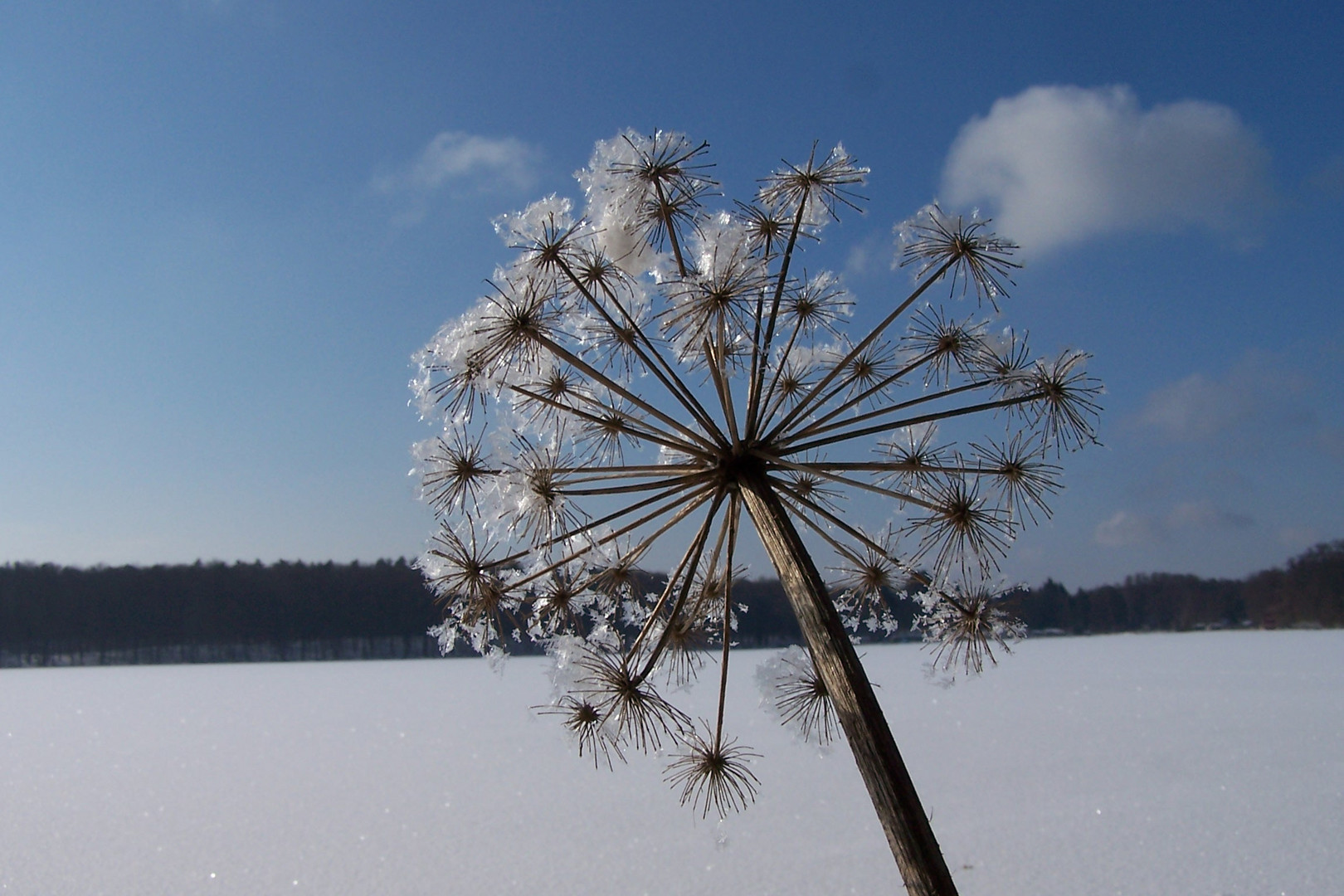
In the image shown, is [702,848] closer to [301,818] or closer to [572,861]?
[572,861]

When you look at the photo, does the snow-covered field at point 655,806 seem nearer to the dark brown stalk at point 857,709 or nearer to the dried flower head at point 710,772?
the dried flower head at point 710,772

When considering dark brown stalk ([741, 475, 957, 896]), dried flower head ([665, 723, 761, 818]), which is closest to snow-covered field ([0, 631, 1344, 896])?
dried flower head ([665, 723, 761, 818])

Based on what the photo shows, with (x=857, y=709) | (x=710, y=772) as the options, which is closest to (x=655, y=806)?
(x=710, y=772)

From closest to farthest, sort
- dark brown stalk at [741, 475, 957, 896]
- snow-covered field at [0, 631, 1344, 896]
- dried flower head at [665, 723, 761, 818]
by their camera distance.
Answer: dark brown stalk at [741, 475, 957, 896], dried flower head at [665, 723, 761, 818], snow-covered field at [0, 631, 1344, 896]

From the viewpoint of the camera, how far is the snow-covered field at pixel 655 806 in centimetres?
958

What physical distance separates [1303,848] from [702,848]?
6.36m

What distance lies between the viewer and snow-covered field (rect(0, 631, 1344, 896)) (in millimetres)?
9578

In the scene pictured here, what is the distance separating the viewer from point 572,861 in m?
10.1

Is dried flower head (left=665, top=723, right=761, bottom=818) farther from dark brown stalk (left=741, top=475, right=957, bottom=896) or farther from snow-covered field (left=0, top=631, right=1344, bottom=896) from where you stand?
dark brown stalk (left=741, top=475, right=957, bottom=896)

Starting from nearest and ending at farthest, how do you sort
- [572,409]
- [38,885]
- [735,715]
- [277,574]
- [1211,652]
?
[572,409]
[38,885]
[735,715]
[1211,652]
[277,574]

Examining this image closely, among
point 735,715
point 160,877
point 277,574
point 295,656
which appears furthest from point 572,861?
point 277,574

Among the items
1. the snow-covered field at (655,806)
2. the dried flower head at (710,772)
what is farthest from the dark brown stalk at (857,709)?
the snow-covered field at (655,806)

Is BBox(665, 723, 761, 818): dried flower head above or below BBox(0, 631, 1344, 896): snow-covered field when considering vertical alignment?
above

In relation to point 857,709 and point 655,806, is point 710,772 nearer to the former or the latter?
point 857,709
